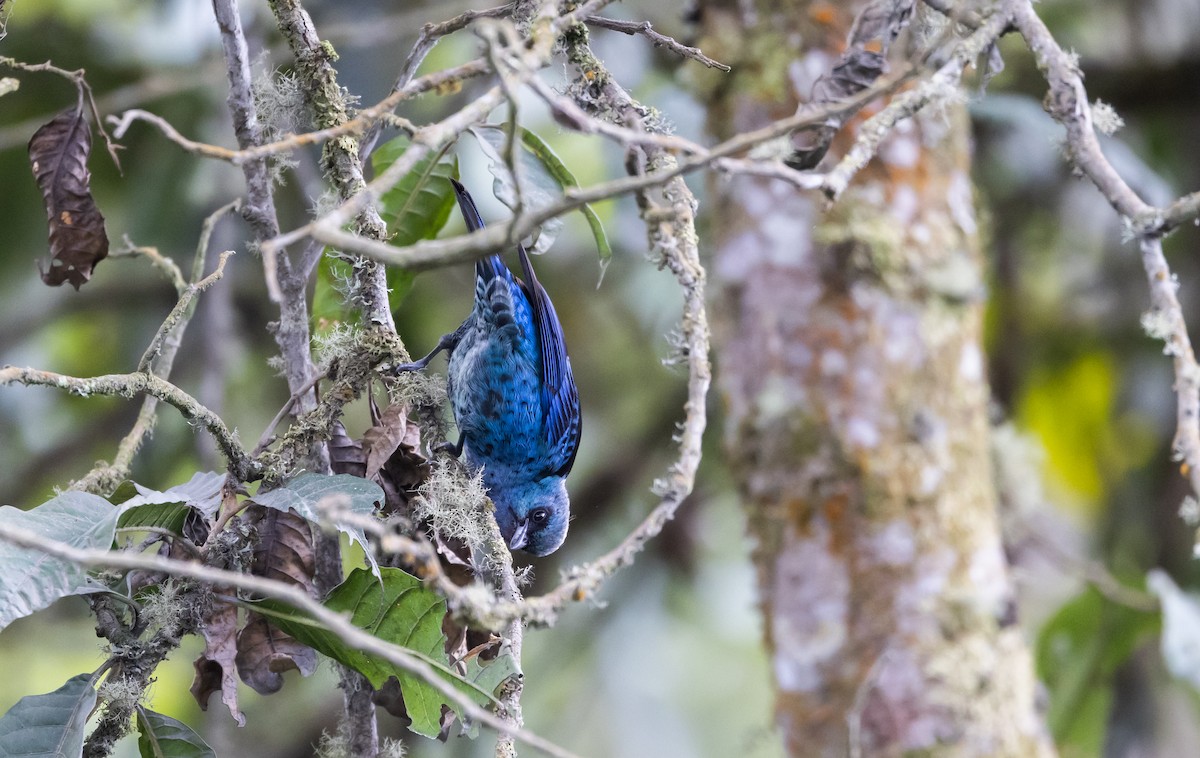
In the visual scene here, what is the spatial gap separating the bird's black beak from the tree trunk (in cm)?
78

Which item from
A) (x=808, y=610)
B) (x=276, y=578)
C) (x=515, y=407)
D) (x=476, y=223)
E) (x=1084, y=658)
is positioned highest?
(x=476, y=223)

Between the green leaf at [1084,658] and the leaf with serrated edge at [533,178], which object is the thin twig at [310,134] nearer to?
the leaf with serrated edge at [533,178]

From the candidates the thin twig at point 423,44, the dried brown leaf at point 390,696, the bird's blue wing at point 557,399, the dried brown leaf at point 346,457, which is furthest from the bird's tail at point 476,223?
the dried brown leaf at point 390,696

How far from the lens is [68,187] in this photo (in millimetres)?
2168

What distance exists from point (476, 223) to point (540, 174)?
1167 millimetres

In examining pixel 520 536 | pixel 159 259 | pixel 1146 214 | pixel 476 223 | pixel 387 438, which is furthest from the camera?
pixel 520 536

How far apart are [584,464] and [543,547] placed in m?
2.33

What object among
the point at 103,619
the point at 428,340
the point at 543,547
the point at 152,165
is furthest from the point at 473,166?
the point at 103,619

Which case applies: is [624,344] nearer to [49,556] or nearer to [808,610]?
[808,610]

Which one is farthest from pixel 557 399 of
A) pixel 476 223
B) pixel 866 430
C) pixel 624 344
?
pixel 624 344

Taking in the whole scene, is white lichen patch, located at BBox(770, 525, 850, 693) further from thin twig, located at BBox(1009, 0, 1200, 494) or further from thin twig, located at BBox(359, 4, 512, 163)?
thin twig, located at BBox(359, 4, 512, 163)

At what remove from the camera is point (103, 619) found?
74.6 inches

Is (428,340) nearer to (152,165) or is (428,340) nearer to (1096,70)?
(152,165)

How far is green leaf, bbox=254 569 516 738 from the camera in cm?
196
